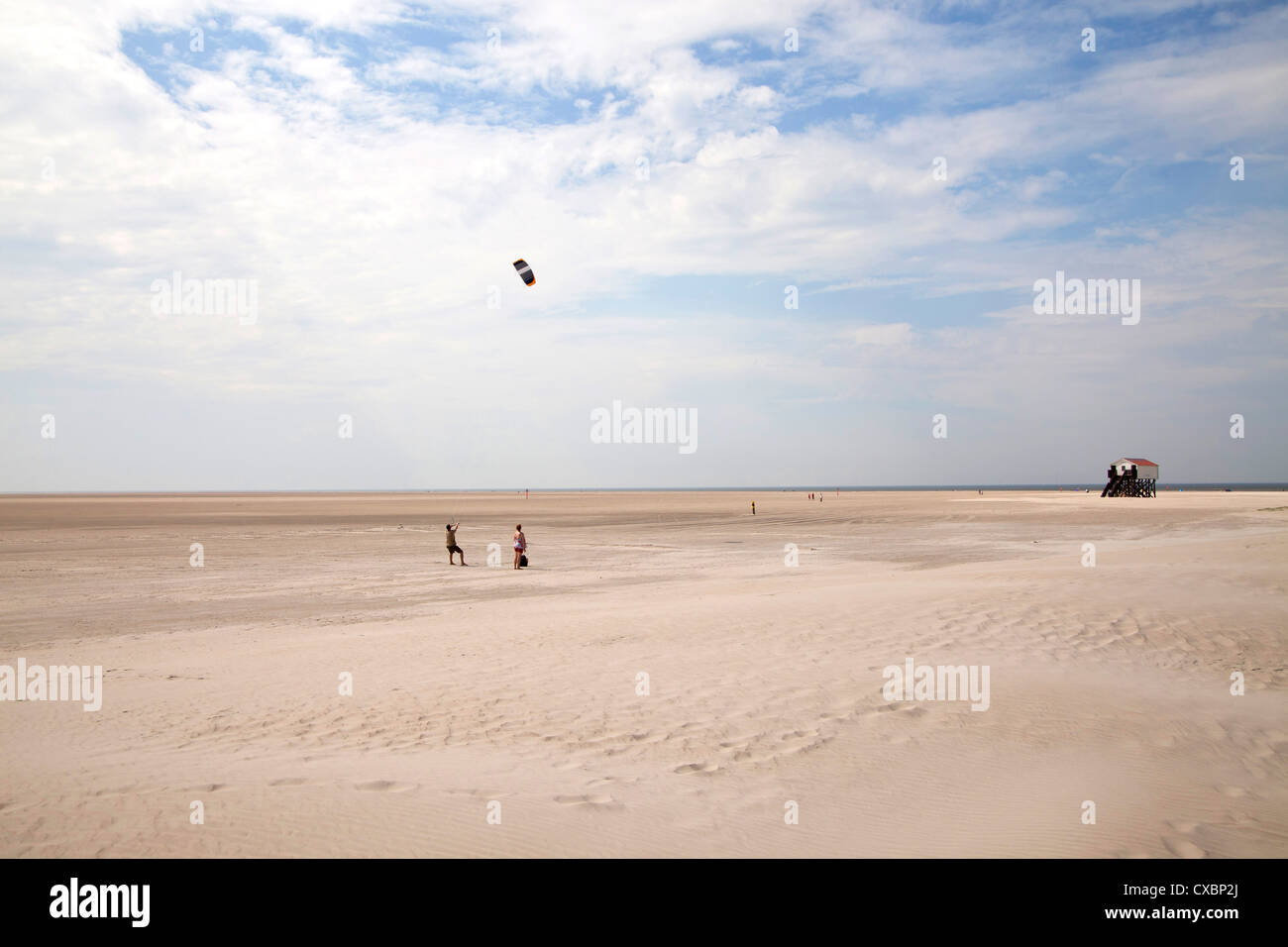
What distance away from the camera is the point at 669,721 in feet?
26.6

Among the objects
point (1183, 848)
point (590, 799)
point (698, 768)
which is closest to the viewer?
point (1183, 848)

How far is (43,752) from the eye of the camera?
710cm

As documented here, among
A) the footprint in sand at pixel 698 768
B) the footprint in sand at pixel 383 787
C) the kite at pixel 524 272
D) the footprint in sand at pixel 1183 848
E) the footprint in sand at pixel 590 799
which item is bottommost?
the footprint in sand at pixel 1183 848

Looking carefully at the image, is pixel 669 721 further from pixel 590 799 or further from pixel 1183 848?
pixel 1183 848

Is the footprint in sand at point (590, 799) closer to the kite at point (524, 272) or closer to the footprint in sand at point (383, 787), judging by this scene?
the footprint in sand at point (383, 787)

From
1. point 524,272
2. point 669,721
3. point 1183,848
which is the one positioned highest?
point 524,272

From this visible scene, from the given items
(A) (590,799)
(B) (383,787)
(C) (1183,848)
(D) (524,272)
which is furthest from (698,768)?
(D) (524,272)

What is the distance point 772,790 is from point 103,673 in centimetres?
929

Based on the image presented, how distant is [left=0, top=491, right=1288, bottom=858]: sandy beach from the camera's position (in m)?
5.64

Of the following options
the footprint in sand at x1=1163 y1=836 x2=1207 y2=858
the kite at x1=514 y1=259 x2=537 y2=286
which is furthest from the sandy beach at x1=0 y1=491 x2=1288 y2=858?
the kite at x1=514 y1=259 x2=537 y2=286

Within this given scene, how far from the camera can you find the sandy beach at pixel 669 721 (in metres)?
5.64

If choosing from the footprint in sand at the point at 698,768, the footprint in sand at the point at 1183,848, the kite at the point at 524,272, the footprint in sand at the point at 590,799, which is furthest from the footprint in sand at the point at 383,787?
the kite at the point at 524,272

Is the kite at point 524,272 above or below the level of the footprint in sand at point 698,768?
above
